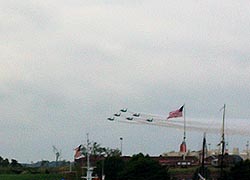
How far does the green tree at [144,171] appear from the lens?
115875mm

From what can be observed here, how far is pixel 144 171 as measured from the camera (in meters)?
117

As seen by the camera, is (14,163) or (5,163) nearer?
(14,163)

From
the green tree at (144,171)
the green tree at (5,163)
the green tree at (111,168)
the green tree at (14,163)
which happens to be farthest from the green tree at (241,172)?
the green tree at (5,163)

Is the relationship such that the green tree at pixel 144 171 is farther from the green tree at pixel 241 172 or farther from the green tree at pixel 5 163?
the green tree at pixel 5 163

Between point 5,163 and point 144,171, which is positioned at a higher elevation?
point 5,163

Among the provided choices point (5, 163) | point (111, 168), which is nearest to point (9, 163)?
point (5, 163)

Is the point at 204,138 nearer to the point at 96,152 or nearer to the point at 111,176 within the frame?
the point at 111,176

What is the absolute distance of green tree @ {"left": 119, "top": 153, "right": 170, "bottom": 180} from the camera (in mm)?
115875

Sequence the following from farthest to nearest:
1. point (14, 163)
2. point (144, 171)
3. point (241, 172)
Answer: point (14, 163)
point (144, 171)
point (241, 172)

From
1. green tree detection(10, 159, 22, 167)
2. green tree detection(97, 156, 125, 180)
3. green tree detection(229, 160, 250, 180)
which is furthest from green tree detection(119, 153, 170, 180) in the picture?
green tree detection(10, 159, 22, 167)

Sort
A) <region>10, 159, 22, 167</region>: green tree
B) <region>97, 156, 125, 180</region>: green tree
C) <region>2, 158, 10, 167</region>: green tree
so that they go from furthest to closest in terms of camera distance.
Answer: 1. <region>2, 158, 10, 167</region>: green tree
2. <region>10, 159, 22, 167</region>: green tree
3. <region>97, 156, 125, 180</region>: green tree

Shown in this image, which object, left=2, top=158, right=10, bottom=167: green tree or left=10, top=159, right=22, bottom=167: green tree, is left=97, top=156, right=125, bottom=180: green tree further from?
left=2, top=158, right=10, bottom=167: green tree

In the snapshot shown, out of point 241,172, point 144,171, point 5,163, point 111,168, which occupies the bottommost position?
point 144,171

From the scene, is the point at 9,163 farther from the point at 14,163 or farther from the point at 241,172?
the point at 241,172
